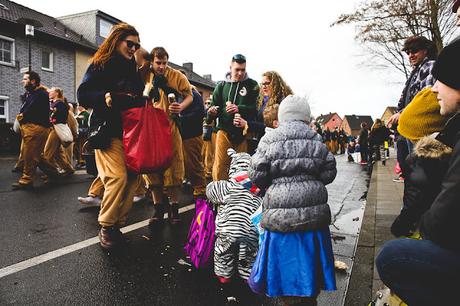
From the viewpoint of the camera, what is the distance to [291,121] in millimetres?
2428

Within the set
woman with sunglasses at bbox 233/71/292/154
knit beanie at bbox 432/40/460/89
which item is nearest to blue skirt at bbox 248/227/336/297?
knit beanie at bbox 432/40/460/89

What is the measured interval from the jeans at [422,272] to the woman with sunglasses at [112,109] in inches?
103

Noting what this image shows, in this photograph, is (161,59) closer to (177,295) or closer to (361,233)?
(177,295)

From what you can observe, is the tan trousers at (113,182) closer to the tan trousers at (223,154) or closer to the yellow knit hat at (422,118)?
the tan trousers at (223,154)

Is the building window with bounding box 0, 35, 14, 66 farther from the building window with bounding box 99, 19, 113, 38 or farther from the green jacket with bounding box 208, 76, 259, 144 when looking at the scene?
the green jacket with bounding box 208, 76, 259, 144

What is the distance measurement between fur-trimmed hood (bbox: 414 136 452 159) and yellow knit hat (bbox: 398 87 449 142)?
0.64 meters

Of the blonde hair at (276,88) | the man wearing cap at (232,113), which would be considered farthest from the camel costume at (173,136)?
the blonde hair at (276,88)

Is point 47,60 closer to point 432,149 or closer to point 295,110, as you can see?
point 295,110

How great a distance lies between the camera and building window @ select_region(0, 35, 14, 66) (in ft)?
65.0

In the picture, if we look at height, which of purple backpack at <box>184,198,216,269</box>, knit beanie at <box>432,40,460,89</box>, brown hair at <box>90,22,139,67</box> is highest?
brown hair at <box>90,22,139,67</box>

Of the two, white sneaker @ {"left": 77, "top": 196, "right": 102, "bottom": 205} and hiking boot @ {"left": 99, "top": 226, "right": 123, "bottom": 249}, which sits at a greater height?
hiking boot @ {"left": 99, "top": 226, "right": 123, "bottom": 249}

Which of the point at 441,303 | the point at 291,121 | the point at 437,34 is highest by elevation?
the point at 437,34

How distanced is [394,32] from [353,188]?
32.0 feet

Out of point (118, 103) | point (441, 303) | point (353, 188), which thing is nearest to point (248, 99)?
point (118, 103)
